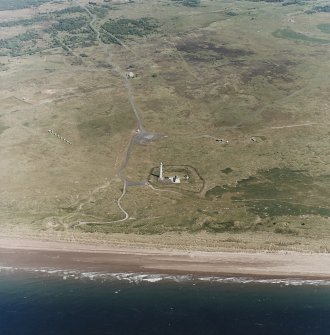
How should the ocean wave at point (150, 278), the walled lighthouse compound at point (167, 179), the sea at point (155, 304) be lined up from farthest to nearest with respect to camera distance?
the walled lighthouse compound at point (167, 179)
the ocean wave at point (150, 278)
the sea at point (155, 304)

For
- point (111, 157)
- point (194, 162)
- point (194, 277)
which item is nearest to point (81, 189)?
point (111, 157)

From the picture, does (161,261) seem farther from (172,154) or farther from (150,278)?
(172,154)

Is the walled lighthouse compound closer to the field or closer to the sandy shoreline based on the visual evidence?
the field

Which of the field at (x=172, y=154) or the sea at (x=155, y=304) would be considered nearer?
the sea at (x=155, y=304)

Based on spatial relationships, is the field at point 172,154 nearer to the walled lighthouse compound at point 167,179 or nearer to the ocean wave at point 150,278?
the walled lighthouse compound at point 167,179

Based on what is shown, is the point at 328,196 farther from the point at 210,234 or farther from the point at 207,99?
the point at 207,99

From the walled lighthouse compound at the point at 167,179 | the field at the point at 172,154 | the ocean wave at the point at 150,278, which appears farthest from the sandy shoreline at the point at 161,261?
the walled lighthouse compound at the point at 167,179
